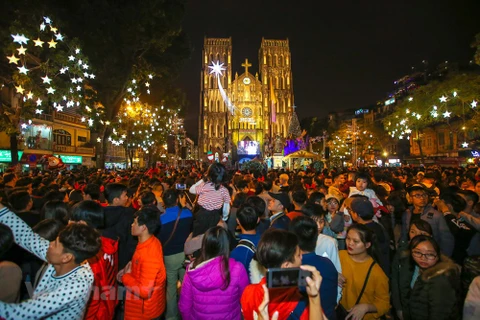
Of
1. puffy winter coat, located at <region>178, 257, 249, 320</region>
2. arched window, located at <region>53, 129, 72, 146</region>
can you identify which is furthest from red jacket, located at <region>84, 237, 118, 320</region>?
arched window, located at <region>53, 129, 72, 146</region>

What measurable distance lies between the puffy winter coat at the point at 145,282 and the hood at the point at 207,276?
952mm

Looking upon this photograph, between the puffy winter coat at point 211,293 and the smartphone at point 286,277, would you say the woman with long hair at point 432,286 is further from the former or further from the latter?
the smartphone at point 286,277

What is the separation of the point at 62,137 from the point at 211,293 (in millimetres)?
36455

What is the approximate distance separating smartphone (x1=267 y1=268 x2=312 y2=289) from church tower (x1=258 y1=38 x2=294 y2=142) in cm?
7289

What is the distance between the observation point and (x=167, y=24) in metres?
17.2

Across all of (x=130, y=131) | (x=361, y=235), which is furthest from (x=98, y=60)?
(x=361, y=235)

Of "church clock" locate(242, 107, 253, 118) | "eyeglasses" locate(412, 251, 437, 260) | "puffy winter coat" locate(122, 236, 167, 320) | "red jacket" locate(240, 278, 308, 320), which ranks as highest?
"church clock" locate(242, 107, 253, 118)

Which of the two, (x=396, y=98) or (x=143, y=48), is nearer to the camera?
(x=143, y=48)

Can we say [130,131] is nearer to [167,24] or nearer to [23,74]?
[167,24]

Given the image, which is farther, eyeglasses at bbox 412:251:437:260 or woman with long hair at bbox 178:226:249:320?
eyeglasses at bbox 412:251:437:260

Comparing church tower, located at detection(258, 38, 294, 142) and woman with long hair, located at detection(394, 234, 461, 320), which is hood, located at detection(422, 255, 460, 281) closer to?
woman with long hair, located at detection(394, 234, 461, 320)

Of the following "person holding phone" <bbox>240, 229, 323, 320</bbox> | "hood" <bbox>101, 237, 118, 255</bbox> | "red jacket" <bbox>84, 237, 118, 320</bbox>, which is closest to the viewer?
"person holding phone" <bbox>240, 229, 323, 320</bbox>

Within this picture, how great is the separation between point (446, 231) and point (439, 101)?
2116cm

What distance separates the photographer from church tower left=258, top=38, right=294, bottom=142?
2950 inches
